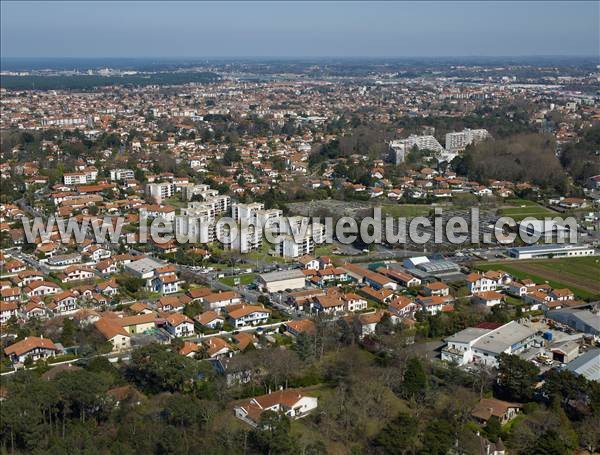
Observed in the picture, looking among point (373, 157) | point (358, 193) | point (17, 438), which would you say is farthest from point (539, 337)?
point (373, 157)

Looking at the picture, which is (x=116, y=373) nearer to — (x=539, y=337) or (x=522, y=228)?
(x=539, y=337)

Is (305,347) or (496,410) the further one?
(305,347)

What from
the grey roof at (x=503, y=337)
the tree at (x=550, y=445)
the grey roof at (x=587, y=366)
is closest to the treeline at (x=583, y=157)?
the grey roof at (x=503, y=337)

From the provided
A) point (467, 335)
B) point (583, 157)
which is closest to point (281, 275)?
point (467, 335)

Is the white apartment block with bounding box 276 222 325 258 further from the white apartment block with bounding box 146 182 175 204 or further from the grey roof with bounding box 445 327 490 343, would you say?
the white apartment block with bounding box 146 182 175 204

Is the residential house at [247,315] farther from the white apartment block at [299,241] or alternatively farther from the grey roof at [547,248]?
the grey roof at [547,248]

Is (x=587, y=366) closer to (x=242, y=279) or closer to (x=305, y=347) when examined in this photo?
(x=305, y=347)

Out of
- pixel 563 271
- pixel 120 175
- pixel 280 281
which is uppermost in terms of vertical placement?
pixel 120 175
